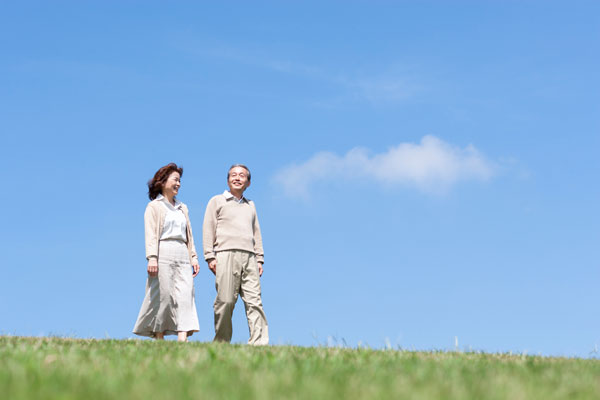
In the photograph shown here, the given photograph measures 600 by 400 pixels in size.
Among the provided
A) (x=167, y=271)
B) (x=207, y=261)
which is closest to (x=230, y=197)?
(x=207, y=261)

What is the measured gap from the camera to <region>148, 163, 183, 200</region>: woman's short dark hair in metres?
11.8

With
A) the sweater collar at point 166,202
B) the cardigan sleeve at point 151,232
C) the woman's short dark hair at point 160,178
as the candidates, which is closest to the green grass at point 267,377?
the cardigan sleeve at point 151,232

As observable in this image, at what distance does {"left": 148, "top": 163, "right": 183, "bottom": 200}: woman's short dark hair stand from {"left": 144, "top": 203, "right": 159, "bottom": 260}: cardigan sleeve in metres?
0.46

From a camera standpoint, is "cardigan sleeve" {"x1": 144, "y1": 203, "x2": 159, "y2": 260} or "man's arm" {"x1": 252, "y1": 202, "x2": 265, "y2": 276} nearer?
"cardigan sleeve" {"x1": 144, "y1": 203, "x2": 159, "y2": 260}

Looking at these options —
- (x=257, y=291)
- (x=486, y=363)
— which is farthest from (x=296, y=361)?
(x=257, y=291)

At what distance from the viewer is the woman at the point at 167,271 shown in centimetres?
1145

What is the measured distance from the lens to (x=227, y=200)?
1175 cm

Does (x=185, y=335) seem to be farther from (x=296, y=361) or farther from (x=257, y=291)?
(x=296, y=361)

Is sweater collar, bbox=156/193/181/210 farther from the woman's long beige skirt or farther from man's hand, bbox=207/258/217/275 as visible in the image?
man's hand, bbox=207/258/217/275

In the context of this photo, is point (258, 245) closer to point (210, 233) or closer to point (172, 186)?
point (210, 233)

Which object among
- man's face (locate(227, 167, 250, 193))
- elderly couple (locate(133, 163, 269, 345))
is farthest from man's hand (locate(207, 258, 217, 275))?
man's face (locate(227, 167, 250, 193))

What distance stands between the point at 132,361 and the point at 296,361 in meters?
1.44

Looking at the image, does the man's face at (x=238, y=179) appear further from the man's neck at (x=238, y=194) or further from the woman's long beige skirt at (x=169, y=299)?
the woman's long beige skirt at (x=169, y=299)

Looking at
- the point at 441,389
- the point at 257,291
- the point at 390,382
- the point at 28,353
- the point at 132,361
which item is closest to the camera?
the point at 441,389
